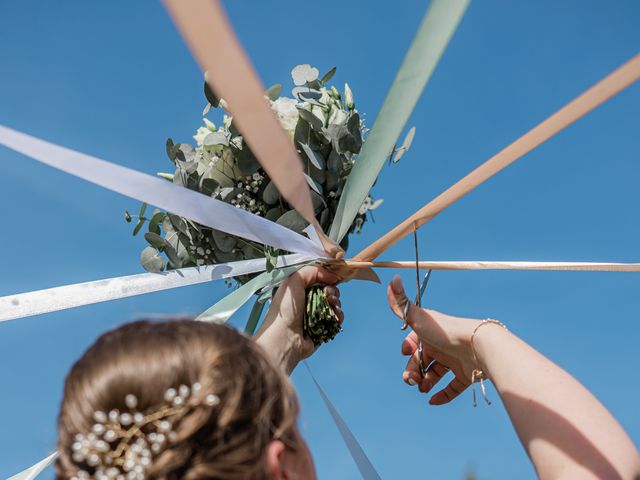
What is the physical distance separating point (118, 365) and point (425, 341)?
123cm

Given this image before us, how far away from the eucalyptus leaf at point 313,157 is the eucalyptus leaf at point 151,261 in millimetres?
798

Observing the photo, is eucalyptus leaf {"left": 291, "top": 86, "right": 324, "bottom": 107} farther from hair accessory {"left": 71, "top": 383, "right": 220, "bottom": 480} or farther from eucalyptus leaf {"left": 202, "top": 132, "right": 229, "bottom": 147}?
hair accessory {"left": 71, "top": 383, "right": 220, "bottom": 480}

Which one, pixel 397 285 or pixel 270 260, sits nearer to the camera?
pixel 397 285

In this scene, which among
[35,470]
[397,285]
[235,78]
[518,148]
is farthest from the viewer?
[35,470]

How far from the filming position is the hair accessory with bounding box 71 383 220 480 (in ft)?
5.30

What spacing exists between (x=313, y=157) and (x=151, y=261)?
0.85 m

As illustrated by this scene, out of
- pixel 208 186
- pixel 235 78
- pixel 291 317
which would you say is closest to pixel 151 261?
pixel 208 186

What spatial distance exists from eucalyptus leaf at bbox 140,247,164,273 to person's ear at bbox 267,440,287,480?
170 centimetres

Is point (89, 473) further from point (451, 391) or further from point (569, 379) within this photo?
point (451, 391)

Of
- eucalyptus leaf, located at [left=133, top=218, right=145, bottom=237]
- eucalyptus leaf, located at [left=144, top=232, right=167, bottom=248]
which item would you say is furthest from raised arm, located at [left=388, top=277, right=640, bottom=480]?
eucalyptus leaf, located at [left=133, top=218, right=145, bottom=237]

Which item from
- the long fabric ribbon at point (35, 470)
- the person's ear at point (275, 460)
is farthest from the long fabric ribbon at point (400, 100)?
the long fabric ribbon at point (35, 470)

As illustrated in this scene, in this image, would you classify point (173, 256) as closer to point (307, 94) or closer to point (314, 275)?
point (314, 275)

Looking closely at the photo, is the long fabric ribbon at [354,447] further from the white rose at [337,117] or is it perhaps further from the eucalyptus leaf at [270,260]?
the white rose at [337,117]

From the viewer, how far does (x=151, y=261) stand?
3.27 m
